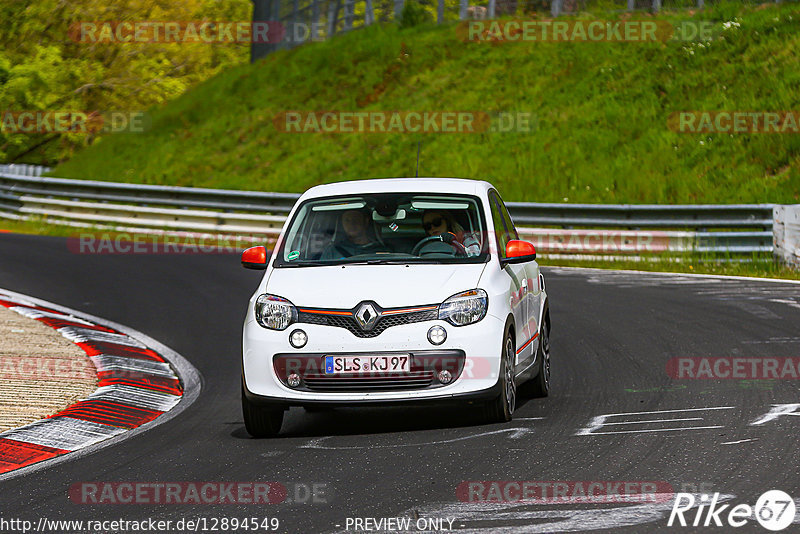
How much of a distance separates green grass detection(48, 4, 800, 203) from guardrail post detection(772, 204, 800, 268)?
11.6ft

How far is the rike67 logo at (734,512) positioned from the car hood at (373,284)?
2634mm

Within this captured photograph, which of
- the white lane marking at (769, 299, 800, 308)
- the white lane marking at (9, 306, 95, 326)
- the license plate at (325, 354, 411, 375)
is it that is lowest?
the white lane marking at (9, 306, 95, 326)

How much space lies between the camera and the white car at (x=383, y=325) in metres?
7.87

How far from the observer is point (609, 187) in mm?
24344

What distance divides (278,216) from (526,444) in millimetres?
18095

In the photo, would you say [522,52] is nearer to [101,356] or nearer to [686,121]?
[686,121]

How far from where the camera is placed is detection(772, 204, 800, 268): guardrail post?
17797 millimetres

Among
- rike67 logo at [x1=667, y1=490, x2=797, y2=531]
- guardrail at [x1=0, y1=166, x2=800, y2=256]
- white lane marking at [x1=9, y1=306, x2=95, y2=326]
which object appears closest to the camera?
rike67 logo at [x1=667, y1=490, x2=797, y2=531]

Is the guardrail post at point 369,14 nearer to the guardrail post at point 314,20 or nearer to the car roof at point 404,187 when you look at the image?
the guardrail post at point 314,20

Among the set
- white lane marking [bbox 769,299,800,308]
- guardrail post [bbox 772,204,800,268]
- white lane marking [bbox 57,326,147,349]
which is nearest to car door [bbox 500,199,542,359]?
white lane marking [bbox 57,326,147,349]

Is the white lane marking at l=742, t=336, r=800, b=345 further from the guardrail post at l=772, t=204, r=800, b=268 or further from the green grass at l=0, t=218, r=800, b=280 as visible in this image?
the guardrail post at l=772, t=204, r=800, b=268

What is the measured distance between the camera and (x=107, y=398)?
9.66 metres

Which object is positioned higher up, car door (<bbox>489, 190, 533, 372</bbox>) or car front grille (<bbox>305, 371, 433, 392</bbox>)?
car door (<bbox>489, 190, 533, 372</bbox>)

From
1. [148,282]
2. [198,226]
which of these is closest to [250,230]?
[198,226]
